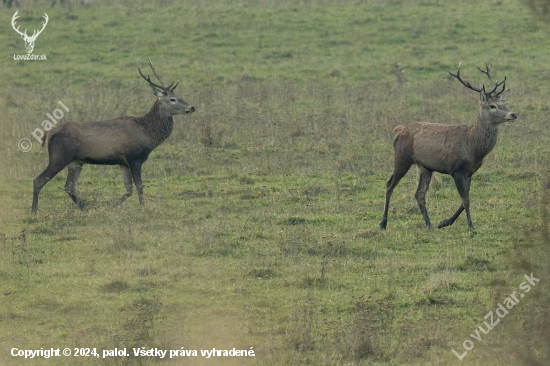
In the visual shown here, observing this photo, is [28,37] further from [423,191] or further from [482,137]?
[482,137]

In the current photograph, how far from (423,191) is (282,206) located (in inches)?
77.9

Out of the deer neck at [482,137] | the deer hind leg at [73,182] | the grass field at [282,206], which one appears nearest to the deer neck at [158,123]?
the grass field at [282,206]

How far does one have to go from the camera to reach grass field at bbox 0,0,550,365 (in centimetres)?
757

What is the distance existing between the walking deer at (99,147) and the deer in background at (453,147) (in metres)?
3.46

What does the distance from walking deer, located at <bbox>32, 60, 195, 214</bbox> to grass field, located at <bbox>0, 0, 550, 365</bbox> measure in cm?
42

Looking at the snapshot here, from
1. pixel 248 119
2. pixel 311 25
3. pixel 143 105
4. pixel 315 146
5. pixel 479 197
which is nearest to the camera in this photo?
pixel 479 197

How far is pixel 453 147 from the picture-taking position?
11016 millimetres

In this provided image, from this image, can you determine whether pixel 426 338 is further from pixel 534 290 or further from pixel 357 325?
pixel 534 290

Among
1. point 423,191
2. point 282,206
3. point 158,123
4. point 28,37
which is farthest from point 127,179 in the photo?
point 28,37

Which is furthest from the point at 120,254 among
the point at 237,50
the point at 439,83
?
the point at 237,50

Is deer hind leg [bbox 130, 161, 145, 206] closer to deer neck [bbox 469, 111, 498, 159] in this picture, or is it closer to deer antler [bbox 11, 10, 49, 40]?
deer neck [bbox 469, 111, 498, 159]

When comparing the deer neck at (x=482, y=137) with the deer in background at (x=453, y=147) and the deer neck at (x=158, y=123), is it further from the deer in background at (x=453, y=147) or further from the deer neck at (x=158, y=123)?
the deer neck at (x=158, y=123)

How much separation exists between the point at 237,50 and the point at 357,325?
17.1 m

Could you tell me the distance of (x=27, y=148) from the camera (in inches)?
635
